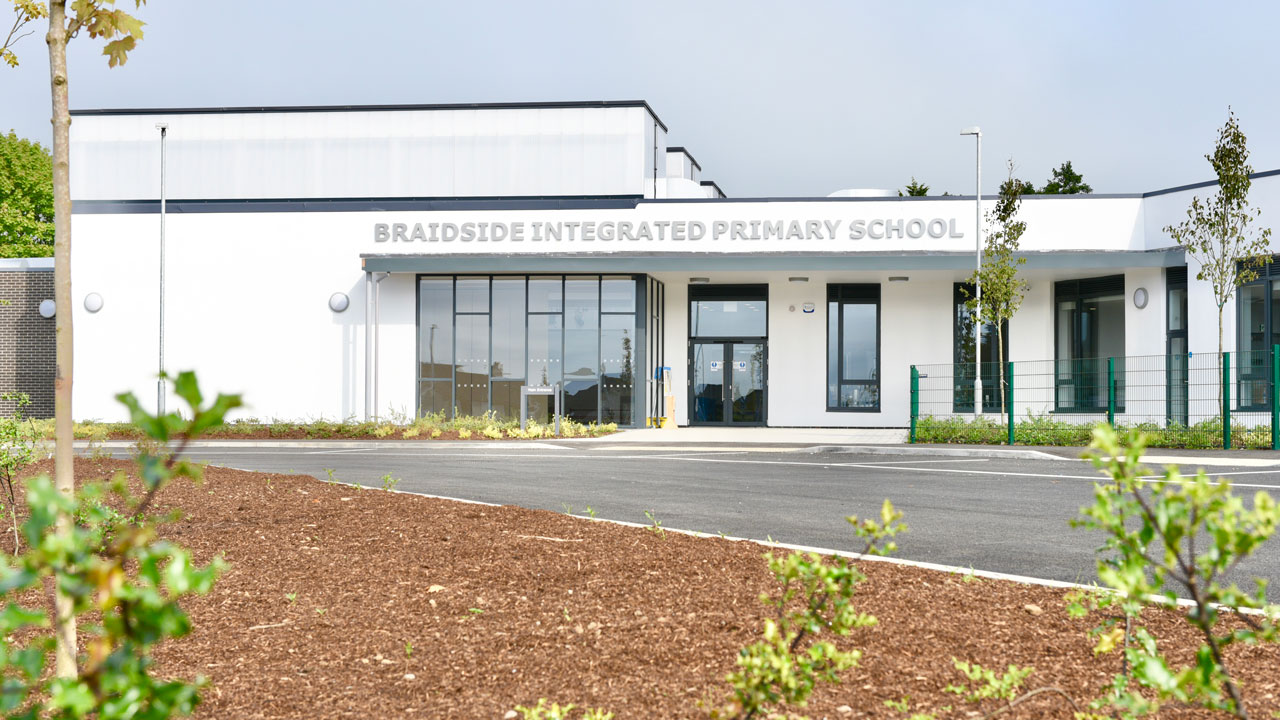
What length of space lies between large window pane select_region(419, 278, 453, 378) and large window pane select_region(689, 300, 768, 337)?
5976 mm

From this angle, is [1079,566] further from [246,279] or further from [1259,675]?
[246,279]

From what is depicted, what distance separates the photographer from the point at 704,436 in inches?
842

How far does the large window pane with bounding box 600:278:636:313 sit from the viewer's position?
24.1 metres

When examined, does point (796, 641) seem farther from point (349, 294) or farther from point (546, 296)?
point (349, 294)

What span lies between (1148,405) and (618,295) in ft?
37.1

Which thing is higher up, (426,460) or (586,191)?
(586,191)

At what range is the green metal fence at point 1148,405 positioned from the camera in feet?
55.8

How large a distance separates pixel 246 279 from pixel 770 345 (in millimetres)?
12806

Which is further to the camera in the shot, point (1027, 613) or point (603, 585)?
point (603, 585)

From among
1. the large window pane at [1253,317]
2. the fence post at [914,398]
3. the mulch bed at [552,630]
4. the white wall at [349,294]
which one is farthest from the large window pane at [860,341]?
the mulch bed at [552,630]

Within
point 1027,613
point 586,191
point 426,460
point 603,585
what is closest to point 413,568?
point 603,585

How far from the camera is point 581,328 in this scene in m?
24.1

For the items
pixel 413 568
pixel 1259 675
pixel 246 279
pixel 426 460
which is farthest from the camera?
pixel 246 279

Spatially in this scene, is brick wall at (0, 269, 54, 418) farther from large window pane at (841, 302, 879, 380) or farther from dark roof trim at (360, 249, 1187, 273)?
large window pane at (841, 302, 879, 380)
